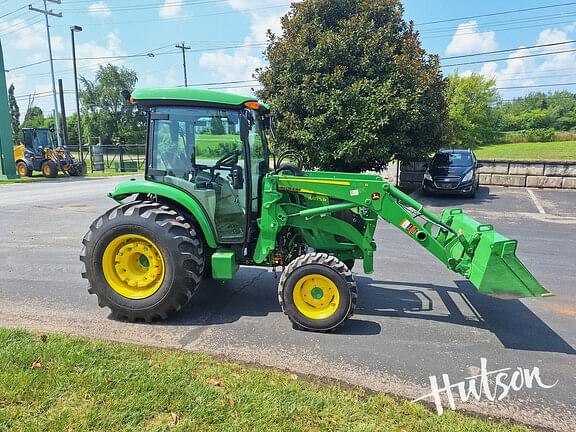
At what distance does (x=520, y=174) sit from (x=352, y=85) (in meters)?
8.35

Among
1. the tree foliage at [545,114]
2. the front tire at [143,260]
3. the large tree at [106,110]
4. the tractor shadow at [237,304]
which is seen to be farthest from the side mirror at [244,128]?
the tree foliage at [545,114]

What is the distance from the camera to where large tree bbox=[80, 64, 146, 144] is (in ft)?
192

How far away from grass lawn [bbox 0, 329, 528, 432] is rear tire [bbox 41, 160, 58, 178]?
2249 centimetres

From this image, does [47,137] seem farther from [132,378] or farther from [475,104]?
[475,104]

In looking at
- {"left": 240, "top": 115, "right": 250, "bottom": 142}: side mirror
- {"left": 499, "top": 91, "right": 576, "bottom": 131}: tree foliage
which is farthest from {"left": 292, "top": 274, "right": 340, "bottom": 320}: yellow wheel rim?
{"left": 499, "top": 91, "right": 576, "bottom": 131}: tree foliage

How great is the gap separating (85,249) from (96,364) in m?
1.46

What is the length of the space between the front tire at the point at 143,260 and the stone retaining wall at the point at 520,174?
11545 mm

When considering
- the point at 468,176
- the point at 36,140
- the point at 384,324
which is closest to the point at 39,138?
the point at 36,140

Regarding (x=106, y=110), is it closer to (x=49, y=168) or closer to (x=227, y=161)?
(x=49, y=168)

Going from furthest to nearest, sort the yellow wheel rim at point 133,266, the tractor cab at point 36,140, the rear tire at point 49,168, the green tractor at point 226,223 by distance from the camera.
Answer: the tractor cab at point 36,140, the rear tire at point 49,168, the yellow wheel rim at point 133,266, the green tractor at point 226,223

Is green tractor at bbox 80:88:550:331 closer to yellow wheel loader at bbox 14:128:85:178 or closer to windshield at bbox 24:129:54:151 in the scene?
yellow wheel loader at bbox 14:128:85:178

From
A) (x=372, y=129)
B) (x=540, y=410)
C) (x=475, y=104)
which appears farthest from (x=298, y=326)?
(x=475, y=104)

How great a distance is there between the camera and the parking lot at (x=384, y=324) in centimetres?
347

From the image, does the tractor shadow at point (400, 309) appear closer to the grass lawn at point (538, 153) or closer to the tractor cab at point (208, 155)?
the tractor cab at point (208, 155)
